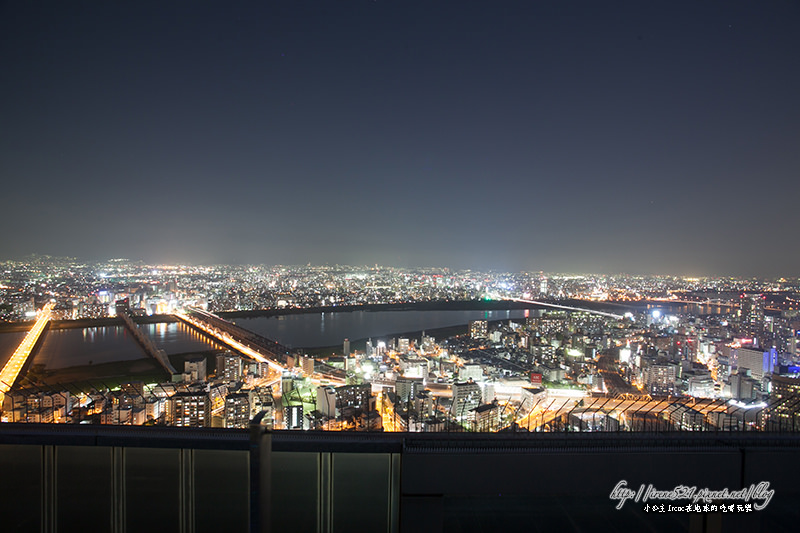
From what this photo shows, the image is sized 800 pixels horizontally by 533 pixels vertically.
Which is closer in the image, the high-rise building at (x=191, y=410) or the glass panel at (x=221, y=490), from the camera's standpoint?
the glass panel at (x=221, y=490)

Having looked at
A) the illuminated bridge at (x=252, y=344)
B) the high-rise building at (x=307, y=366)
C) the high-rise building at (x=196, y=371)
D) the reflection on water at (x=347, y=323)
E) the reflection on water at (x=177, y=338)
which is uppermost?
the high-rise building at (x=196, y=371)

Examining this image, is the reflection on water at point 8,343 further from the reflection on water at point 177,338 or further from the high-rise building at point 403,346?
the high-rise building at point 403,346

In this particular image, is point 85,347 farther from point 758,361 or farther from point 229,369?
point 758,361

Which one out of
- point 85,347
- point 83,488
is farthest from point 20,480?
point 85,347

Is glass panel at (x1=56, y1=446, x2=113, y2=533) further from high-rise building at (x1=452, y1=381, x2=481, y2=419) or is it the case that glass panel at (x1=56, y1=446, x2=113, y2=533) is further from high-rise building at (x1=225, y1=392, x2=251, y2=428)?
high-rise building at (x1=452, y1=381, x2=481, y2=419)

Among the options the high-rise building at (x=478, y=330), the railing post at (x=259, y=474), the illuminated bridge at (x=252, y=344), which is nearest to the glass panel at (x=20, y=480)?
the railing post at (x=259, y=474)
